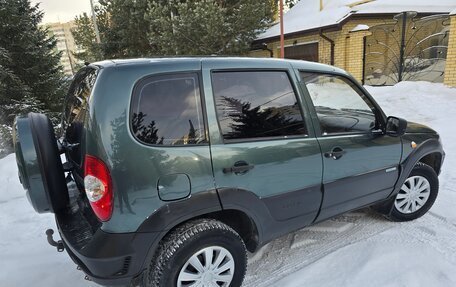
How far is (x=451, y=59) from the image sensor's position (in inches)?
340

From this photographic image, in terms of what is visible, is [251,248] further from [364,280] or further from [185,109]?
[185,109]

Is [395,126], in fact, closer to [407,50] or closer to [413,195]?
[413,195]

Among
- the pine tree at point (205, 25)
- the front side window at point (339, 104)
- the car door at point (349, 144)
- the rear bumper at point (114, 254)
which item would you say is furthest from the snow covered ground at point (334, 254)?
the pine tree at point (205, 25)

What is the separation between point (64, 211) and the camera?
2363mm

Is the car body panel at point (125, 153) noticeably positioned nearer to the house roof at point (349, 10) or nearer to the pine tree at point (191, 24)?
the pine tree at point (191, 24)

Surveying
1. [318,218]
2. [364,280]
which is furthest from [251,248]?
[364,280]

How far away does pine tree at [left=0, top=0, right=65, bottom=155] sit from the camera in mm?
9915

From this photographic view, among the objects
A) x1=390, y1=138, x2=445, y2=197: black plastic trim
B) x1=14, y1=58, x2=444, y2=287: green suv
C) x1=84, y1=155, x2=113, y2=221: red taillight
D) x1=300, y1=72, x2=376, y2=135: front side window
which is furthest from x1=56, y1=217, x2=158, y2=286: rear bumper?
x1=390, y1=138, x2=445, y2=197: black plastic trim

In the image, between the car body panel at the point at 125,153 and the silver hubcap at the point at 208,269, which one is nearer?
the car body panel at the point at 125,153

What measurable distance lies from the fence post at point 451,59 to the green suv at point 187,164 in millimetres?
7416

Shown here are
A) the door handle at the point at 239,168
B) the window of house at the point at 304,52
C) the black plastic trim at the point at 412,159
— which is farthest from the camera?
the window of house at the point at 304,52

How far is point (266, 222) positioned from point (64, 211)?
1447 mm

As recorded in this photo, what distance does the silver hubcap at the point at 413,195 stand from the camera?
3.33 m

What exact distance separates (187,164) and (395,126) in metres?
1.96
